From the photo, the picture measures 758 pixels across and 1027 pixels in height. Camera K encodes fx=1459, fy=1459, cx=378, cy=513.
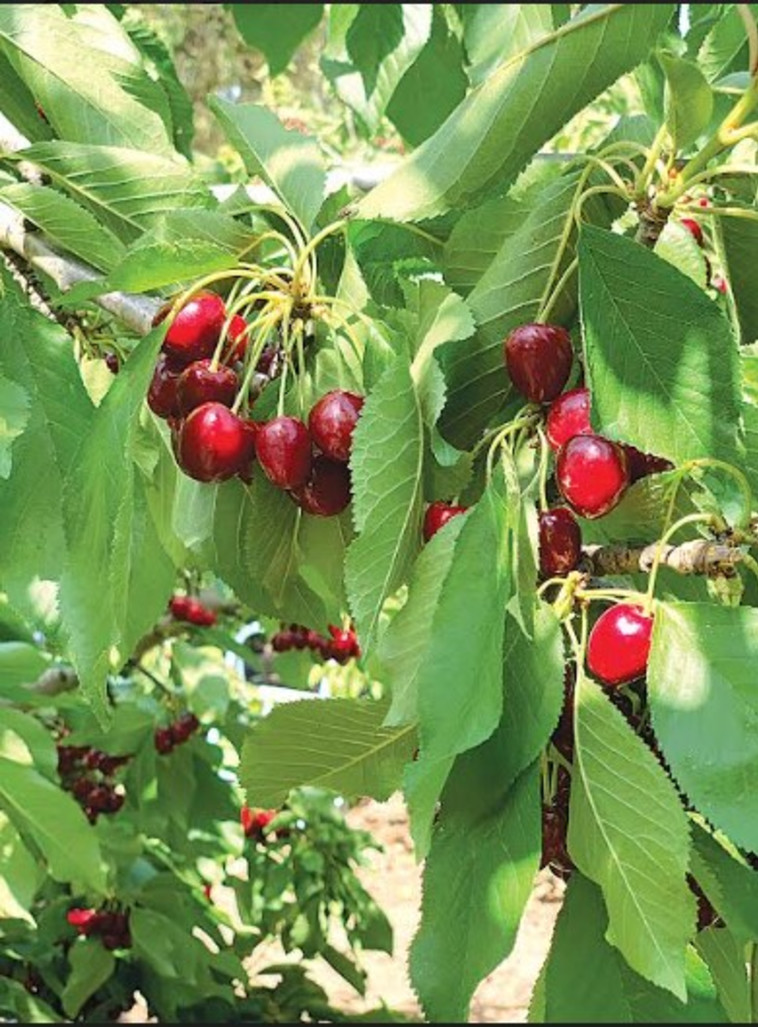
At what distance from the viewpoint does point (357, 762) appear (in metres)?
0.88

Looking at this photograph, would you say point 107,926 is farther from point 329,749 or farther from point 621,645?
point 621,645

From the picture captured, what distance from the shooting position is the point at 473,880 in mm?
774

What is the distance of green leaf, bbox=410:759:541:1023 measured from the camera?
76cm

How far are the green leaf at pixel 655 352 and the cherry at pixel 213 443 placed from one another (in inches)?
9.3

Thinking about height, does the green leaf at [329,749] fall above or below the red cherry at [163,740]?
above

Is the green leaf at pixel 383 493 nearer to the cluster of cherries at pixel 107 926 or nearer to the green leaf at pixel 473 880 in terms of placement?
the green leaf at pixel 473 880

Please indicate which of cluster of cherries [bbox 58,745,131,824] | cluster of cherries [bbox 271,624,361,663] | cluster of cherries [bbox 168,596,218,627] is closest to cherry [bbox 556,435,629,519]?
cluster of cherries [bbox 271,624,361,663]

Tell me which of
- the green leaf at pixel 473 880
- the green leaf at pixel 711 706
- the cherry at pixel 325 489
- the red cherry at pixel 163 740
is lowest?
the red cherry at pixel 163 740

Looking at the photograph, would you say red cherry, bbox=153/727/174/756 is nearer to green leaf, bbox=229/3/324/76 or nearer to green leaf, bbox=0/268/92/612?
green leaf, bbox=229/3/324/76

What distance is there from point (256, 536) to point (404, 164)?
0.92 feet

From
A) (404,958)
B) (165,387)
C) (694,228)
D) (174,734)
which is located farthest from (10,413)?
(404,958)

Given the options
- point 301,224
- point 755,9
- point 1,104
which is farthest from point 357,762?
point 1,104

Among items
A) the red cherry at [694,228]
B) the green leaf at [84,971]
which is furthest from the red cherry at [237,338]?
the green leaf at [84,971]

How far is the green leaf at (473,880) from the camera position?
76 cm
